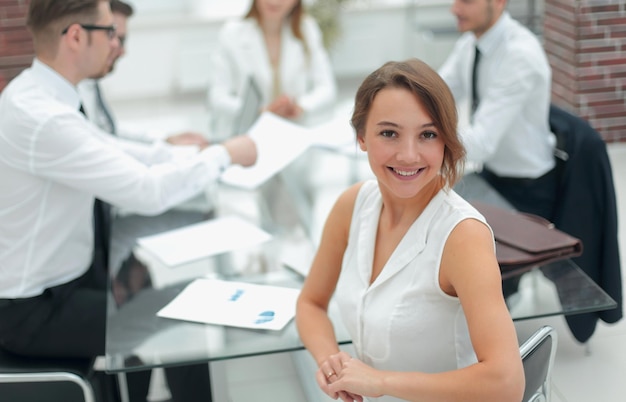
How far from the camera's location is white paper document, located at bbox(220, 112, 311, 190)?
106 inches

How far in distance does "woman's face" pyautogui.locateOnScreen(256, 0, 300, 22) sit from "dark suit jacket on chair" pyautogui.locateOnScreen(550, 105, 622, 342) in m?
1.49

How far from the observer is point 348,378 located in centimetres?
155

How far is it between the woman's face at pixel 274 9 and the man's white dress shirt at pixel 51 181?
1.48m

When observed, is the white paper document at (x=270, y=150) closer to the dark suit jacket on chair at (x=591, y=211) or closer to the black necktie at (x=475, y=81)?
the black necktie at (x=475, y=81)

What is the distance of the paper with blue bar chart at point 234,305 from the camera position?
1.89 metres

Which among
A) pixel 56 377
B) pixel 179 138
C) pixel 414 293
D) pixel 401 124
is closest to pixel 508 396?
pixel 414 293

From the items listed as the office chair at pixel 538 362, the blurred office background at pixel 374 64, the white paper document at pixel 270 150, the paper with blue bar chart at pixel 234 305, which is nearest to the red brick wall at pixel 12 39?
the blurred office background at pixel 374 64

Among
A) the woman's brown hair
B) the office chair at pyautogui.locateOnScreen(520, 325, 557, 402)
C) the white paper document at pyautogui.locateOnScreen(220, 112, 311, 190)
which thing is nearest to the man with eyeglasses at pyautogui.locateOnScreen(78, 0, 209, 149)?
the white paper document at pyautogui.locateOnScreen(220, 112, 311, 190)

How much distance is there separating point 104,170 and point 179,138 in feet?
2.51

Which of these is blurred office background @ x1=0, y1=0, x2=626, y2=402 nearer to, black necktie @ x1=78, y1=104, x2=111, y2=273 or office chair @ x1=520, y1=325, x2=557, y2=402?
black necktie @ x1=78, y1=104, x2=111, y2=273

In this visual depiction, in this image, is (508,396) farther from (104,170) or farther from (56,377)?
(104,170)

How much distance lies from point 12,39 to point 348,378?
408cm

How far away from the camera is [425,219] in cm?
162

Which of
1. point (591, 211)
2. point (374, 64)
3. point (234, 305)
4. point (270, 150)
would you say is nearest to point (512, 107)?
point (591, 211)
